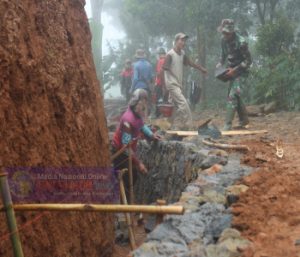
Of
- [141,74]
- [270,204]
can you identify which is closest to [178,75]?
[141,74]

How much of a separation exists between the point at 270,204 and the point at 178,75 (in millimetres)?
5917

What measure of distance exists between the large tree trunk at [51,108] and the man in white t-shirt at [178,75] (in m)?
3.28

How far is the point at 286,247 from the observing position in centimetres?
312

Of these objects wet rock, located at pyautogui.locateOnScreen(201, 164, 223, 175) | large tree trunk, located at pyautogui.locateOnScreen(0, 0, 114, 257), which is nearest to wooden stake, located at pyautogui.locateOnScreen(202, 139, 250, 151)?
wet rock, located at pyautogui.locateOnScreen(201, 164, 223, 175)

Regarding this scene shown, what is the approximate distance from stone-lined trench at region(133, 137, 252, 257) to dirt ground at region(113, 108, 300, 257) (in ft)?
0.39

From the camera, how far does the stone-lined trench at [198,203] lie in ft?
10.6

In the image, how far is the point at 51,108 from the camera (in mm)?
4742

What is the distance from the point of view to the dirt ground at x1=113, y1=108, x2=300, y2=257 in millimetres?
3189

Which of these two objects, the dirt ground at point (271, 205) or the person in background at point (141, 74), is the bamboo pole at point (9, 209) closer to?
the dirt ground at point (271, 205)

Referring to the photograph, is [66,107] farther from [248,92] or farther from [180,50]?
[248,92]

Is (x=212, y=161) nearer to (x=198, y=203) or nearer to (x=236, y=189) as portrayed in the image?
(x=236, y=189)

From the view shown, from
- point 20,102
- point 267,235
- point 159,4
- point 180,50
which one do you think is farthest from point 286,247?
point 159,4

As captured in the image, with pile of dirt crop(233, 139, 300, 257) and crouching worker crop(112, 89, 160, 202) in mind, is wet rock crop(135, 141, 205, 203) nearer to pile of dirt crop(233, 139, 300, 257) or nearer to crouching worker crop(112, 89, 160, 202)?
crouching worker crop(112, 89, 160, 202)

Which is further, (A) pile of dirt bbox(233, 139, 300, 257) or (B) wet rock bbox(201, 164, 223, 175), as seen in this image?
(B) wet rock bbox(201, 164, 223, 175)
